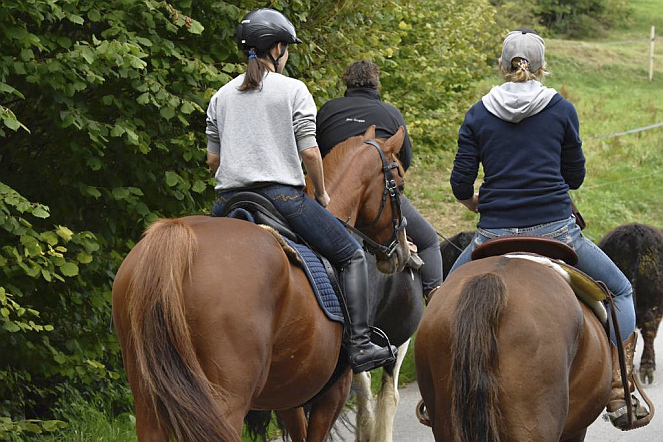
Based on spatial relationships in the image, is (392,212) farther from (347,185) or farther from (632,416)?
(632,416)

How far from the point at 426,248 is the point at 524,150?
2624 mm

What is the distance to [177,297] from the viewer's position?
4148 millimetres

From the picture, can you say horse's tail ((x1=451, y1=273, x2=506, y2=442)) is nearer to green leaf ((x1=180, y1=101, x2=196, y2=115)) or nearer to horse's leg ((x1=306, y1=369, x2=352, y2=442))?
horse's leg ((x1=306, y1=369, x2=352, y2=442))

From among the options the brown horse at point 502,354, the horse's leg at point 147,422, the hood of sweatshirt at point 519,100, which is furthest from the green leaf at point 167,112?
the brown horse at point 502,354

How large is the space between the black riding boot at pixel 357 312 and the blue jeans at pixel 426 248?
196cm

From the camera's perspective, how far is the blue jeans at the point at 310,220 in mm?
5176

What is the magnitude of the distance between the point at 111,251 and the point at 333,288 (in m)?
2.69

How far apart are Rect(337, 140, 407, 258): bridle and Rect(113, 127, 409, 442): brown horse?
1.30 m

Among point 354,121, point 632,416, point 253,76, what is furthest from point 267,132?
point 632,416

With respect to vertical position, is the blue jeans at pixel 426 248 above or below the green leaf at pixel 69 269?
below

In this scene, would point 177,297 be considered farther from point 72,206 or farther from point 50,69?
point 72,206

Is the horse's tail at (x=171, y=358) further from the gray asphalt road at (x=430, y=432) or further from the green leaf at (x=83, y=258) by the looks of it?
the gray asphalt road at (x=430, y=432)

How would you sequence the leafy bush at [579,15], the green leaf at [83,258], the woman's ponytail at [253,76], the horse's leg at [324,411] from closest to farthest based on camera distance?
1. the woman's ponytail at [253,76]
2. the horse's leg at [324,411]
3. the green leaf at [83,258]
4. the leafy bush at [579,15]

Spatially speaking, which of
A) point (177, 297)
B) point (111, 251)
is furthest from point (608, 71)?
point (177, 297)
